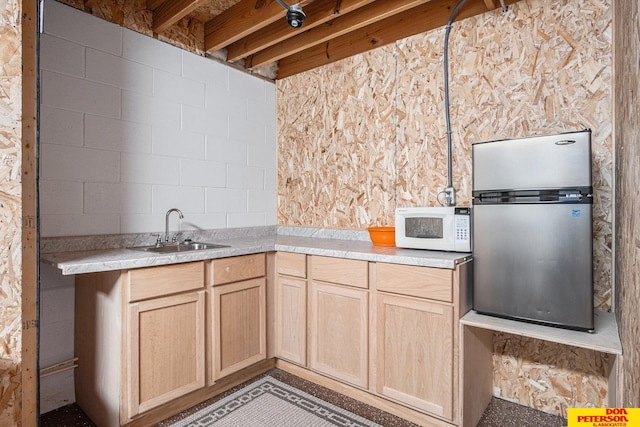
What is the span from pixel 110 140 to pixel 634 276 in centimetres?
291

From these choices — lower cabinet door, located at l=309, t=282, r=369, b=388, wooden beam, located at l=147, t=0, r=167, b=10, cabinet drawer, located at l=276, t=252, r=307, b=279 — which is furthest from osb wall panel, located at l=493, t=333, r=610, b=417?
wooden beam, located at l=147, t=0, r=167, b=10

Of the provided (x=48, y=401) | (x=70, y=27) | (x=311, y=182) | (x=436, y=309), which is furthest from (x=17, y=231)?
(x=311, y=182)

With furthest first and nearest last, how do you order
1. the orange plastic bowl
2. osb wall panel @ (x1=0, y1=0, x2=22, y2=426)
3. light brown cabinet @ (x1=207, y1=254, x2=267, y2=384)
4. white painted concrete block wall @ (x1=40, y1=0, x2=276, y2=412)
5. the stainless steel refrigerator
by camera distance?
1. the orange plastic bowl
2. light brown cabinet @ (x1=207, y1=254, x2=267, y2=384)
3. white painted concrete block wall @ (x1=40, y1=0, x2=276, y2=412)
4. the stainless steel refrigerator
5. osb wall panel @ (x1=0, y1=0, x2=22, y2=426)

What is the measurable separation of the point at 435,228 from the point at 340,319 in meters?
0.88

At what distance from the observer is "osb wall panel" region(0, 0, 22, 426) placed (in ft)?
4.63

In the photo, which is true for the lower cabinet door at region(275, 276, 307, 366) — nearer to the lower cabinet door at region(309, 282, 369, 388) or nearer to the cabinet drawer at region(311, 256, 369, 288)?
the lower cabinet door at region(309, 282, 369, 388)

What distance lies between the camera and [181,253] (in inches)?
85.3

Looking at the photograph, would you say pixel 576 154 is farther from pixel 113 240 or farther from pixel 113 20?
pixel 113 20

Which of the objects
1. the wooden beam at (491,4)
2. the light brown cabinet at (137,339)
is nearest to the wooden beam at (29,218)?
the light brown cabinet at (137,339)

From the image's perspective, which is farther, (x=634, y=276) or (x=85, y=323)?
(x=85, y=323)

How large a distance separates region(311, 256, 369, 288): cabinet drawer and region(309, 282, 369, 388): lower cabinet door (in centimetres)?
5

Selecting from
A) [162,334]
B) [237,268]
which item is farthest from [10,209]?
[237,268]

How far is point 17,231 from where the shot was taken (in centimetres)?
145

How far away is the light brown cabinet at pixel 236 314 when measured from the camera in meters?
2.33
